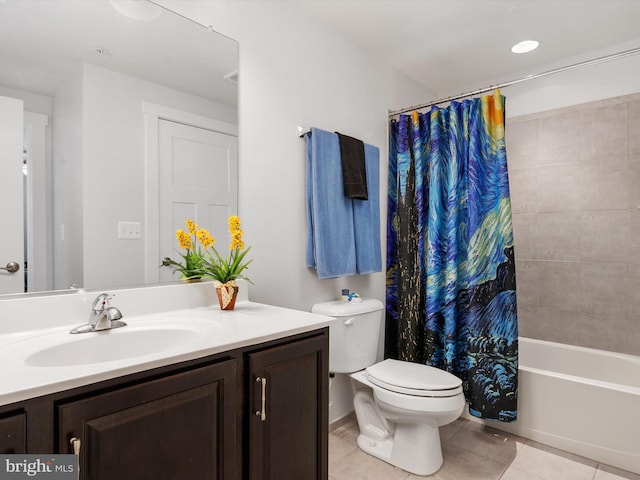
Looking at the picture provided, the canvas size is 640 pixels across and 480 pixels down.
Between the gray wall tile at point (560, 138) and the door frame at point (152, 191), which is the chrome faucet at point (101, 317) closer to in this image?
the door frame at point (152, 191)

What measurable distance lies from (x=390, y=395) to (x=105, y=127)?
5.45 ft

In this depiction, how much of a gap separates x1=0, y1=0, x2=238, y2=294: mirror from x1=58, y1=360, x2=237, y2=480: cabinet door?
2.02 ft

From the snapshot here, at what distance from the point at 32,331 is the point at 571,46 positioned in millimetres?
3161

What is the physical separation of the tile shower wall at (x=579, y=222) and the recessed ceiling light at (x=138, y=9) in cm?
248

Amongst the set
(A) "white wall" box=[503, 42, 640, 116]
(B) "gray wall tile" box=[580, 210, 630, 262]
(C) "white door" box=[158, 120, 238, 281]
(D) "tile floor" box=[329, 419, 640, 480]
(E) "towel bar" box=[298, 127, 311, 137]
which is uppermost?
(A) "white wall" box=[503, 42, 640, 116]

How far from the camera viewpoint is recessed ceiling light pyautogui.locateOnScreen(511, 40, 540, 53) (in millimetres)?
2342

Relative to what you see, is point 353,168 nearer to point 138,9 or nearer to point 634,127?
point 138,9

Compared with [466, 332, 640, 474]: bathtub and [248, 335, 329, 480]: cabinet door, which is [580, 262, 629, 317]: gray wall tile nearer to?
[466, 332, 640, 474]: bathtub

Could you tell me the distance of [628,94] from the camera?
7.75 feet

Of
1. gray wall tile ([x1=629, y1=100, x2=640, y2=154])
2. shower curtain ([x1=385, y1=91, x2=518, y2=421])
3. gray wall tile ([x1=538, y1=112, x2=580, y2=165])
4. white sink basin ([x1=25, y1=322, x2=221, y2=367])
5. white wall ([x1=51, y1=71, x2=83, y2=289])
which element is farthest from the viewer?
gray wall tile ([x1=538, y1=112, x2=580, y2=165])

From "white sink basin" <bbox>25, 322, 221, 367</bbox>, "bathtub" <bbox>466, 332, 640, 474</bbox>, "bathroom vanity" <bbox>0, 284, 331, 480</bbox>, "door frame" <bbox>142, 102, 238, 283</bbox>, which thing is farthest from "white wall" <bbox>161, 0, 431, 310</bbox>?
"bathtub" <bbox>466, 332, 640, 474</bbox>

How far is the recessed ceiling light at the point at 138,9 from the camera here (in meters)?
1.39

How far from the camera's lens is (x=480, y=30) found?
2.21 metres

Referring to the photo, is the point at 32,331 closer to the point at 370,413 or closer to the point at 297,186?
the point at 297,186
